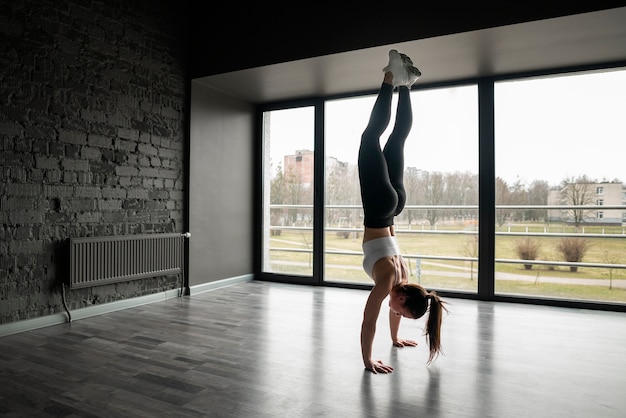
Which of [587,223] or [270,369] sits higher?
[587,223]

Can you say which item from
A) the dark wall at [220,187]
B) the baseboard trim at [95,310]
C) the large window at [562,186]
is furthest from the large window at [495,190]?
the baseboard trim at [95,310]

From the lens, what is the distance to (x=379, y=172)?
261 centimetres

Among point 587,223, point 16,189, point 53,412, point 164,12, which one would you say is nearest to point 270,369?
point 53,412

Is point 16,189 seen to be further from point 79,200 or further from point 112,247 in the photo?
point 112,247

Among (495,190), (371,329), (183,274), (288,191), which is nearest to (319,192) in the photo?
(288,191)

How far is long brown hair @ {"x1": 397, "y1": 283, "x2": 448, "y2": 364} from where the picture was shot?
7.96 feet

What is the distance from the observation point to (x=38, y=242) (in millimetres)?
3428

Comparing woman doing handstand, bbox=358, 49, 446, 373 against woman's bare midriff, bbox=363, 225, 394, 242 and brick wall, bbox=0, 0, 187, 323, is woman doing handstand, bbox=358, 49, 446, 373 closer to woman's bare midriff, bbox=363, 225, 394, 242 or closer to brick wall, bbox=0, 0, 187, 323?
woman's bare midriff, bbox=363, 225, 394, 242

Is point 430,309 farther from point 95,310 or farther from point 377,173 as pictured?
point 95,310

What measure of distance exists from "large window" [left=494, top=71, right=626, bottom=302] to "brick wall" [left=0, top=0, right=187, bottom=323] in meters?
3.54

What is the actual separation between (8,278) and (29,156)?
0.94m

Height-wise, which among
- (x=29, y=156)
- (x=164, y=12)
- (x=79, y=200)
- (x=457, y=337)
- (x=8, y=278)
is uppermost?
(x=164, y=12)

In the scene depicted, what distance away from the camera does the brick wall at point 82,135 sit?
329 centimetres

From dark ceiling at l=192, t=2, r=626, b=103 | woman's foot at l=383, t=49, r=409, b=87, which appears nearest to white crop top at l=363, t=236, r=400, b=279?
woman's foot at l=383, t=49, r=409, b=87
